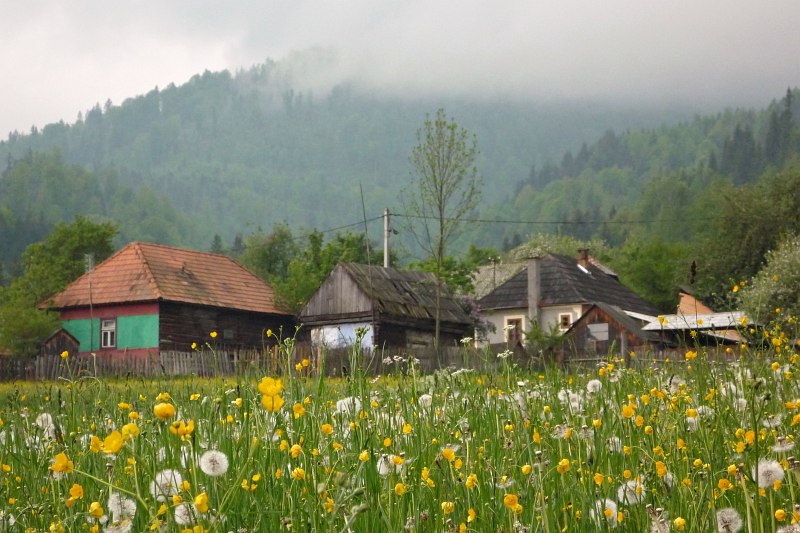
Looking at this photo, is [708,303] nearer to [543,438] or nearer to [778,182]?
[778,182]

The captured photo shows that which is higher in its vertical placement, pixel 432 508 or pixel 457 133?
pixel 457 133

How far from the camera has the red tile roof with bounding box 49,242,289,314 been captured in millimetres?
45844

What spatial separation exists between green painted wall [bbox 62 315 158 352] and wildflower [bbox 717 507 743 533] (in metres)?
42.6

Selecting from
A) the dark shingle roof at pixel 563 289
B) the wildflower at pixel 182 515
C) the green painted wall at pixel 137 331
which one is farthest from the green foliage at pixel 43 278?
the wildflower at pixel 182 515

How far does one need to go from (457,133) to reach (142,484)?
28.7 metres

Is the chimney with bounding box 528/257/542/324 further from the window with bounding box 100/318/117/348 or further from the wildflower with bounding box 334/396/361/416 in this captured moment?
the wildflower with bounding box 334/396/361/416

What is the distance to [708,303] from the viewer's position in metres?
69.1

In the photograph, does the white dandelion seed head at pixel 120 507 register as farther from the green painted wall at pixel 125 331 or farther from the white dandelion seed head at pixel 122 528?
the green painted wall at pixel 125 331

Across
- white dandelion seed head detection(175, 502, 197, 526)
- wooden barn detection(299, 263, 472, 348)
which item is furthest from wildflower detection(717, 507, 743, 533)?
wooden barn detection(299, 263, 472, 348)

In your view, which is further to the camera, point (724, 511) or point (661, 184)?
point (661, 184)

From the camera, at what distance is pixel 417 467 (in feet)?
12.8

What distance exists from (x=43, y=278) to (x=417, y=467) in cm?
5935

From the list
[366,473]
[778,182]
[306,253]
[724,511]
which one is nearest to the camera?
[724,511]

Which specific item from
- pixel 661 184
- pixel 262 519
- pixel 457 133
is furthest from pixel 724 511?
pixel 661 184
